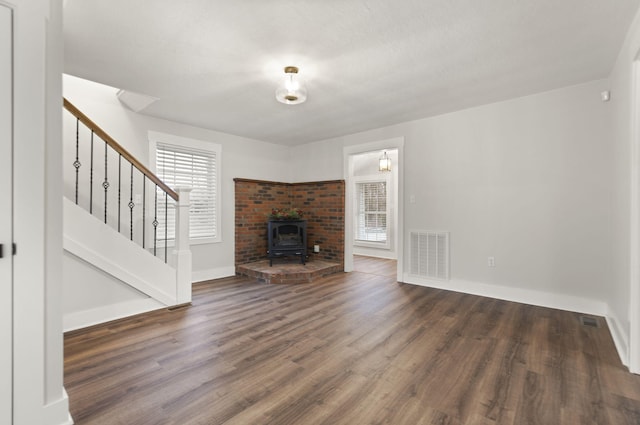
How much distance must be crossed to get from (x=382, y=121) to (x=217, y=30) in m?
2.92

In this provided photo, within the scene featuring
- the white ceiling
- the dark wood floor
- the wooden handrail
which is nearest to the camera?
the dark wood floor

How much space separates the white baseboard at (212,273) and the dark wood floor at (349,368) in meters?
1.31

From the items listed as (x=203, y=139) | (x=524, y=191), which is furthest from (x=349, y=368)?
(x=203, y=139)

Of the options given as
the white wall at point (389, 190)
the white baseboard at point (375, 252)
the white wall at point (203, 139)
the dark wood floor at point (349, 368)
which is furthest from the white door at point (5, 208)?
the white baseboard at point (375, 252)

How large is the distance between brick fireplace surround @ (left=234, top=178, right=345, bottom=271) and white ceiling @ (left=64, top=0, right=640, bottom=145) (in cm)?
197

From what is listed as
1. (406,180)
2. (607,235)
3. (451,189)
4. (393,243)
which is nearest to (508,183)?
(451,189)

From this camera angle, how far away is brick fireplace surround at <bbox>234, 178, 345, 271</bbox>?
537cm

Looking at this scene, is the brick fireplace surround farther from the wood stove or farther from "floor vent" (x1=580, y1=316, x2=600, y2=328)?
"floor vent" (x1=580, y1=316, x2=600, y2=328)

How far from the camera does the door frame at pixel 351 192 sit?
4.69 metres

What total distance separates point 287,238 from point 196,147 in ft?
7.09

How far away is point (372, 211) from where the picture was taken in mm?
7566

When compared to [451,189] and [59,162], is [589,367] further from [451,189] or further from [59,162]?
[59,162]

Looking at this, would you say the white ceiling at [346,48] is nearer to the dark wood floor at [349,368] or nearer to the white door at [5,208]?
the white door at [5,208]

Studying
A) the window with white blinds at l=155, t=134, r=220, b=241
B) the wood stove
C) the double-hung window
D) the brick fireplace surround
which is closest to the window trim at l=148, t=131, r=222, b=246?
the window with white blinds at l=155, t=134, r=220, b=241
